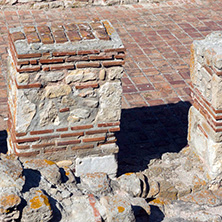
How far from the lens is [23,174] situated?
320 centimetres

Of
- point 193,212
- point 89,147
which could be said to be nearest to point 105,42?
point 89,147

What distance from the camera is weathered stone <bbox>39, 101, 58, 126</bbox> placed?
3.91 m

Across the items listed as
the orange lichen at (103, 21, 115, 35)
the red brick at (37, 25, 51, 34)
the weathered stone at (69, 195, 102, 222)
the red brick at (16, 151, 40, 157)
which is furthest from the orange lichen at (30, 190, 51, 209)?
the orange lichen at (103, 21, 115, 35)

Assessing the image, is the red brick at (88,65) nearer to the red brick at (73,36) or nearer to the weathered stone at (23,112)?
the red brick at (73,36)

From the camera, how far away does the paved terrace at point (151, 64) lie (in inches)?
243

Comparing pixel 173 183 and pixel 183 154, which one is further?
pixel 183 154

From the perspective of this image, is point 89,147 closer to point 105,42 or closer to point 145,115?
point 105,42

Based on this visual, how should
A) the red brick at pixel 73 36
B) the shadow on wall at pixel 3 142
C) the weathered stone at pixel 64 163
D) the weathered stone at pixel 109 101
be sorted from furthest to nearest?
1. the shadow on wall at pixel 3 142
2. the weathered stone at pixel 64 163
3. the weathered stone at pixel 109 101
4. the red brick at pixel 73 36

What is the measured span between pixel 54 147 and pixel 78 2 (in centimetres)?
704

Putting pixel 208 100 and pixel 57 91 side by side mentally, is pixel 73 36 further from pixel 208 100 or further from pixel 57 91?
pixel 208 100

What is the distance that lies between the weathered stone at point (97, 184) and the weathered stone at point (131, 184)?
251 mm

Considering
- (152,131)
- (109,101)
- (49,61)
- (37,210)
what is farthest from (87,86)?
(152,131)

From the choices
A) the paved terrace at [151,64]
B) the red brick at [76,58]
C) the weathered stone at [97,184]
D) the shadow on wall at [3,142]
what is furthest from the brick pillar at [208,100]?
the shadow on wall at [3,142]

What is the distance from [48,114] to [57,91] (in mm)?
243
